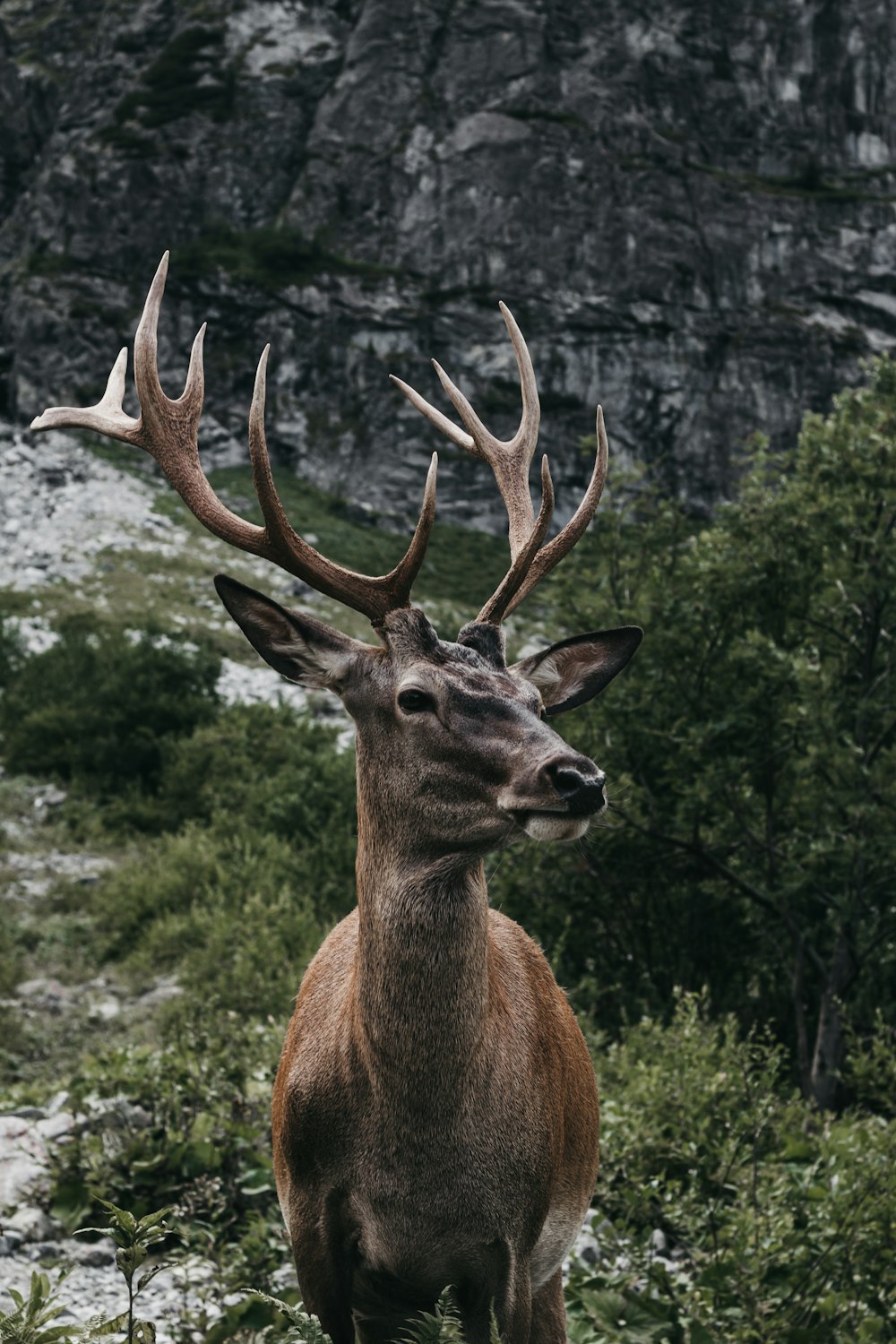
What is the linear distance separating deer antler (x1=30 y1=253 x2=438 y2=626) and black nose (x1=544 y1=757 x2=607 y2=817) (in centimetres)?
83

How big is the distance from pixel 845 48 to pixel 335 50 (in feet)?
90.2

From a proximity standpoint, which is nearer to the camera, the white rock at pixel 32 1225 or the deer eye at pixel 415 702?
the deer eye at pixel 415 702

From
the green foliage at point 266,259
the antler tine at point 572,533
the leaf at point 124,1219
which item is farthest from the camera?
the green foliage at point 266,259

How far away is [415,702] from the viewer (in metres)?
3.86

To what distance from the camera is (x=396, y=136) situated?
68875 mm

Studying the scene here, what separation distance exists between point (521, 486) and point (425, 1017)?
7.79 ft

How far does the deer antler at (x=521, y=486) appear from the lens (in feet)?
14.0

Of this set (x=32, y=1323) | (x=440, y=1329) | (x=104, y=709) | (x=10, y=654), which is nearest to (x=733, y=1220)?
(x=440, y=1329)

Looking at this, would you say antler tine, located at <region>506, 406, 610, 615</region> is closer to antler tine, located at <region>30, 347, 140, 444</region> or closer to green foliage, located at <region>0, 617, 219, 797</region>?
antler tine, located at <region>30, 347, 140, 444</region>

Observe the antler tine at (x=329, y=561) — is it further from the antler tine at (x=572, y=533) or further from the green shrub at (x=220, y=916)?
the green shrub at (x=220, y=916)

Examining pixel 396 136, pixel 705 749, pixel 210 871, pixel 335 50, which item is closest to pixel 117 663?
pixel 210 871

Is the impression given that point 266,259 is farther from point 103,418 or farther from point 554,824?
point 554,824

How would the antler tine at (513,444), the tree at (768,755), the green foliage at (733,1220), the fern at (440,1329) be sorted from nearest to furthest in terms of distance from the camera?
the fern at (440,1329)
the green foliage at (733,1220)
the antler tine at (513,444)
the tree at (768,755)

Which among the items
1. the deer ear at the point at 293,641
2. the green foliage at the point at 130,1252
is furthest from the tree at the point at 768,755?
the green foliage at the point at 130,1252
